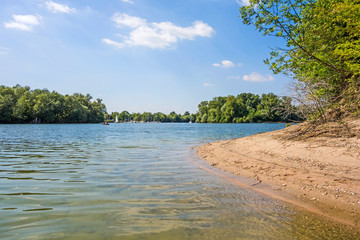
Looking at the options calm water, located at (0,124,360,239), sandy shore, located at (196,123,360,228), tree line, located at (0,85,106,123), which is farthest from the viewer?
tree line, located at (0,85,106,123)

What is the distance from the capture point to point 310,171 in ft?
24.5

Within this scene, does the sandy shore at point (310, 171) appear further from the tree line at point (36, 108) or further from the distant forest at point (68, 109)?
the tree line at point (36, 108)

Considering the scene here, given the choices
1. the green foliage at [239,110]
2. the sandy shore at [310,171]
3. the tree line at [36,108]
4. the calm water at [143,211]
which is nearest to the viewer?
the calm water at [143,211]

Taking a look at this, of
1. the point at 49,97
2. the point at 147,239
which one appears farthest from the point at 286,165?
the point at 49,97

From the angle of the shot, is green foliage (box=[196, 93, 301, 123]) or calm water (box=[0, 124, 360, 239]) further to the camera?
green foliage (box=[196, 93, 301, 123])

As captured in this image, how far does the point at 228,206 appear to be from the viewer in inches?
198

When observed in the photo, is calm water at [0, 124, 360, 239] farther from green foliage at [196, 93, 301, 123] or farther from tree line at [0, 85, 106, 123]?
green foliage at [196, 93, 301, 123]

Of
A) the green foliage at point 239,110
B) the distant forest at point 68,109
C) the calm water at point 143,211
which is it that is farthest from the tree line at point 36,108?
the calm water at point 143,211

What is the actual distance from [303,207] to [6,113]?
115m

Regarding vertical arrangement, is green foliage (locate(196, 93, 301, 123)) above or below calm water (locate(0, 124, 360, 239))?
above

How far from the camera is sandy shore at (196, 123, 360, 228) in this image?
5169 millimetres

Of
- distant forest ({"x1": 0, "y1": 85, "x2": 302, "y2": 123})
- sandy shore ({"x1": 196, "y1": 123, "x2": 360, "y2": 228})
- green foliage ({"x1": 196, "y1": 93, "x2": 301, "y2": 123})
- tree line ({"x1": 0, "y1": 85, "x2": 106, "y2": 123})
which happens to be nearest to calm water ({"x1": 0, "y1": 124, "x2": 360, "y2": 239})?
sandy shore ({"x1": 196, "y1": 123, "x2": 360, "y2": 228})

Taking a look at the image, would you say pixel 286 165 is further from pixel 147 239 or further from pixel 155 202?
pixel 147 239

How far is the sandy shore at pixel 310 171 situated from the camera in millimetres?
5169
